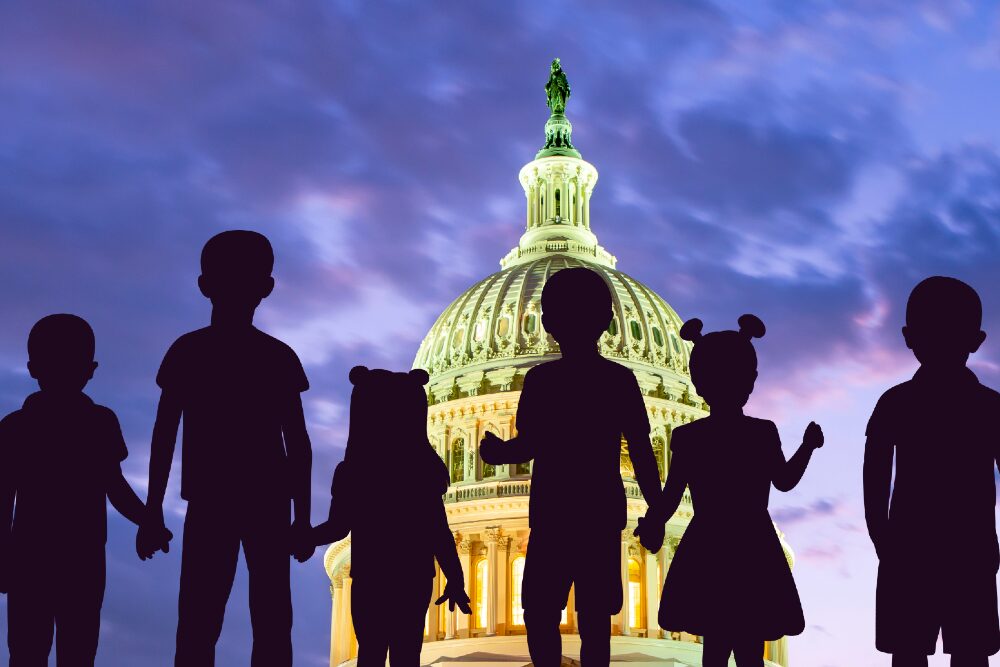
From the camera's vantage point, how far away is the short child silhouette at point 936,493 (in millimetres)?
12664

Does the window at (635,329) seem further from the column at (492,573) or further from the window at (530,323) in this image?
the column at (492,573)

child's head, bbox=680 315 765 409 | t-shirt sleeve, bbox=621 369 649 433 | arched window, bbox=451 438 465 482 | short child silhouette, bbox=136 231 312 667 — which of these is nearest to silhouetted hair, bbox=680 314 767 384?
child's head, bbox=680 315 765 409

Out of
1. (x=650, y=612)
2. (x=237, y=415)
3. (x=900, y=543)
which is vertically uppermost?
(x=650, y=612)

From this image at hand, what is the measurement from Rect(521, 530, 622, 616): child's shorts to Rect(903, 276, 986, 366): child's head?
9.44ft

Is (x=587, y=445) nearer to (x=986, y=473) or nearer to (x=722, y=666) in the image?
(x=722, y=666)

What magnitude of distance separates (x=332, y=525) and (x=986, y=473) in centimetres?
514

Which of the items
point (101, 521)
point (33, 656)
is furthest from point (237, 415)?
point (33, 656)

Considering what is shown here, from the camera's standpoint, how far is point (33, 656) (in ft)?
43.1

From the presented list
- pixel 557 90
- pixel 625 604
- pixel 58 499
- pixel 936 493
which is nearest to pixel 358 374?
pixel 58 499

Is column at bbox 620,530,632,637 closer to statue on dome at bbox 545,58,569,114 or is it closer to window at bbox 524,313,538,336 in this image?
window at bbox 524,313,538,336

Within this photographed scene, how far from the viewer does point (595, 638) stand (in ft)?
41.1

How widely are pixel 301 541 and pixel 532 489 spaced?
1928mm

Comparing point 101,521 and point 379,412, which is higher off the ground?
point 379,412

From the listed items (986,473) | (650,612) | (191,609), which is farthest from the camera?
(650,612)
